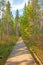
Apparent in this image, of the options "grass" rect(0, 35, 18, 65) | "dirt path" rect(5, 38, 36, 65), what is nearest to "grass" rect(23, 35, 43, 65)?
"dirt path" rect(5, 38, 36, 65)

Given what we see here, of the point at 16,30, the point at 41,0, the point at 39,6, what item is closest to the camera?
the point at 41,0

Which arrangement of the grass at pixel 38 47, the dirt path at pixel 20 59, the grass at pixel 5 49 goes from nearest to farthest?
the dirt path at pixel 20 59, the grass at pixel 5 49, the grass at pixel 38 47

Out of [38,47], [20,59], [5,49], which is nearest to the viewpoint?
[20,59]

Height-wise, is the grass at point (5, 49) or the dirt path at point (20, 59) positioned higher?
the dirt path at point (20, 59)

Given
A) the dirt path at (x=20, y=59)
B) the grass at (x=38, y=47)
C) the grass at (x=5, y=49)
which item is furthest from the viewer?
the grass at (x=38, y=47)

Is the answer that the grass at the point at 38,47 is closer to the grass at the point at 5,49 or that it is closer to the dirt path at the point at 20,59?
the dirt path at the point at 20,59

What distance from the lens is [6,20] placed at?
71500 mm

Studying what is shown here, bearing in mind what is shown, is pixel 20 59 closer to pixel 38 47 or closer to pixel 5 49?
pixel 38 47

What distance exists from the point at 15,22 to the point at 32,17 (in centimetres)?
6687

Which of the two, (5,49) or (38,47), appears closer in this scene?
(38,47)

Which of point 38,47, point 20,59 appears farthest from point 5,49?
point 20,59

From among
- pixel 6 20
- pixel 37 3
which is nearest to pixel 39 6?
pixel 37 3

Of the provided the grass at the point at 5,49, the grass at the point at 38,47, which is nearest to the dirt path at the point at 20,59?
the grass at the point at 5,49

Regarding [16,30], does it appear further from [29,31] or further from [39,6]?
[29,31]
